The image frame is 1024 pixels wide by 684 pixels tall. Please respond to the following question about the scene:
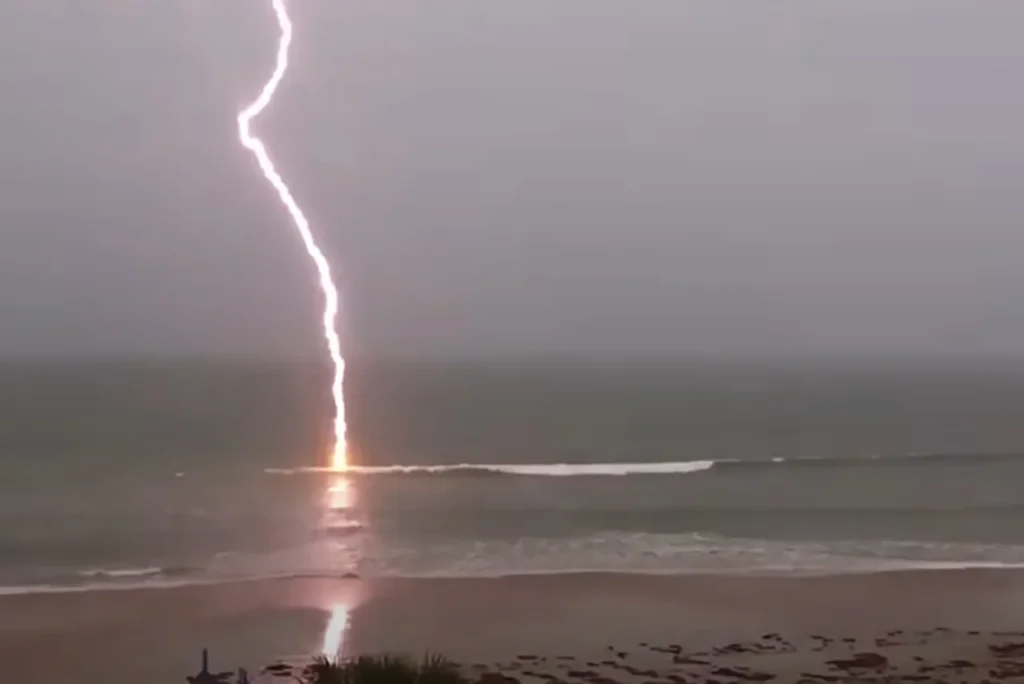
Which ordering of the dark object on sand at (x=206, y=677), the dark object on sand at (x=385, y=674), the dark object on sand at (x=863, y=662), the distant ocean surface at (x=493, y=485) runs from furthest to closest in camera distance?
1. the distant ocean surface at (x=493, y=485)
2. the dark object on sand at (x=863, y=662)
3. the dark object on sand at (x=206, y=677)
4. the dark object on sand at (x=385, y=674)

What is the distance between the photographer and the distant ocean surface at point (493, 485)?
66.2 ft

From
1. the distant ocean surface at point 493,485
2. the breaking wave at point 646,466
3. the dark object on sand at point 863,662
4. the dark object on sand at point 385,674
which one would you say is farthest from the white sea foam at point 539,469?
the dark object on sand at point 385,674

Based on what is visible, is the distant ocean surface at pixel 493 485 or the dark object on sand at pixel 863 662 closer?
the dark object on sand at pixel 863 662

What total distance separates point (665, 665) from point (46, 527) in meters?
15.2

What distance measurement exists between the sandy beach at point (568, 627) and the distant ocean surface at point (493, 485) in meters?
1.41

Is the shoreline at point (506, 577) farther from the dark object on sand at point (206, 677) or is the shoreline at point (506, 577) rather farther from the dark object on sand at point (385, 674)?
the dark object on sand at point (385, 674)

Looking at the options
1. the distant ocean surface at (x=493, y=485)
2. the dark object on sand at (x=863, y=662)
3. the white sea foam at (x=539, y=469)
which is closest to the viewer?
the dark object on sand at (x=863, y=662)

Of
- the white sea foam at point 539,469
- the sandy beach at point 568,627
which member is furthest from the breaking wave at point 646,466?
the sandy beach at point 568,627

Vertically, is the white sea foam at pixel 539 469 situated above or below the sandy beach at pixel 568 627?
above

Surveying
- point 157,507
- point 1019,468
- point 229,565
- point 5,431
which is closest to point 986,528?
point 1019,468

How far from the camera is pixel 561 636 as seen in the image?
1430cm

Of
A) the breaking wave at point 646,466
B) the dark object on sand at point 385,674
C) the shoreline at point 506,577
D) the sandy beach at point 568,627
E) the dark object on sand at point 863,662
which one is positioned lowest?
the dark object on sand at point 863,662

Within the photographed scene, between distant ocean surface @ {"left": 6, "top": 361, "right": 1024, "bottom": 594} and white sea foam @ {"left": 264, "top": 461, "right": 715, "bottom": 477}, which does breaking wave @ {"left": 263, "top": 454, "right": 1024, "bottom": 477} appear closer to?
white sea foam @ {"left": 264, "top": 461, "right": 715, "bottom": 477}

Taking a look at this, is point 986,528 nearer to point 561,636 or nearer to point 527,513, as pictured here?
point 527,513
